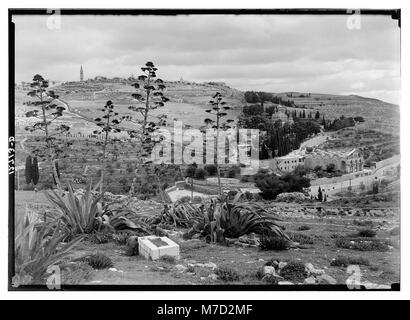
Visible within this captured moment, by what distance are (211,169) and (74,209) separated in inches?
56.7

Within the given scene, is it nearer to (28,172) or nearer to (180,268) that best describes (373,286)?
(180,268)

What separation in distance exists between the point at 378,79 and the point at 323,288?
2.14 m

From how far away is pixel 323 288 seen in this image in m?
5.64

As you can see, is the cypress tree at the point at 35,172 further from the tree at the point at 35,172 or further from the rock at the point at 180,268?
the rock at the point at 180,268

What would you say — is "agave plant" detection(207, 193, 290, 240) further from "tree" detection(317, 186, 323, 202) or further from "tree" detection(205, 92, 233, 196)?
"tree" detection(317, 186, 323, 202)

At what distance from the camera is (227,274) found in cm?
566

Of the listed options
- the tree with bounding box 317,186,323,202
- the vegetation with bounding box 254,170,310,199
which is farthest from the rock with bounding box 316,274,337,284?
the vegetation with bounding box 254,170,310,199

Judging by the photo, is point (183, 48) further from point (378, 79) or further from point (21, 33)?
point (378, 79)

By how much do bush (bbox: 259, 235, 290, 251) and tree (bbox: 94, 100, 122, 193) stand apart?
172 cm

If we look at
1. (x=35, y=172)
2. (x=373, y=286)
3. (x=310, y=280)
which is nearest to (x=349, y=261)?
(x=373, y=286)

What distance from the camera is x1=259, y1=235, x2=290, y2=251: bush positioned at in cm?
577

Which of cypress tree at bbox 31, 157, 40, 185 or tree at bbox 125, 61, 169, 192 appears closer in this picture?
cypress tree at bbox 31, 157, 40, 185

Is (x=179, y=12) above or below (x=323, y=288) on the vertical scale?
above
